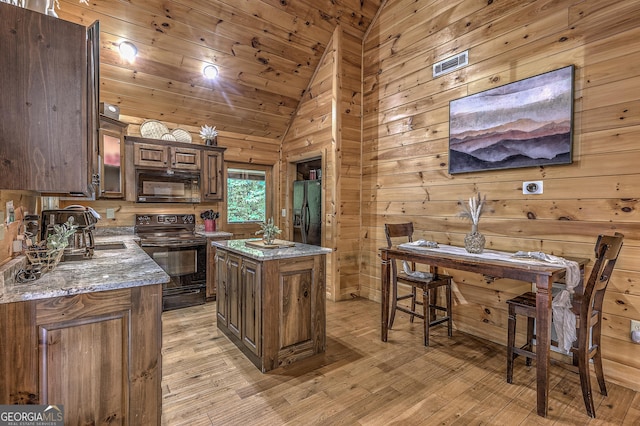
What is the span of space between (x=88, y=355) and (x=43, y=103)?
1.13m

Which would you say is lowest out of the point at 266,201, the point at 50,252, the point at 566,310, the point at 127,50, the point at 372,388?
the point at 372,388

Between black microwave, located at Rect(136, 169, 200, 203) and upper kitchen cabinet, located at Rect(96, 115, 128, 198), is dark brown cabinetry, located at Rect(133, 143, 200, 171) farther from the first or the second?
upper kitchen cabinet, located at Rect(96, 115, 128, 198)

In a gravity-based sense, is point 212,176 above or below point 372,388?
above

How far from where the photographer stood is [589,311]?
191cm

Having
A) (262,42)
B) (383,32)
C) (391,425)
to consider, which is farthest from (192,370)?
(383,32)

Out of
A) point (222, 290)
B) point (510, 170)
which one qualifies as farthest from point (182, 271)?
point (510, 170)

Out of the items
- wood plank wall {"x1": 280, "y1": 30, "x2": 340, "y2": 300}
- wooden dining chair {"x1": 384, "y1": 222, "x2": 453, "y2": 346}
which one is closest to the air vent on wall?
wood plank wall {"x1": 280, "y1": 30, "x2": 340, "y2": 300}

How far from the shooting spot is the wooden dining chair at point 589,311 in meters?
1.86

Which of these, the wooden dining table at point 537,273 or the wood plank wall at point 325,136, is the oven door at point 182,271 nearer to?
the wood plank wall at point 325,136

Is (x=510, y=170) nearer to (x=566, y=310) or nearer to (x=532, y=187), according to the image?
(x=532, y=187)

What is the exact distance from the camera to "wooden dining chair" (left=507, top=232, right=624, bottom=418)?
6.10ft

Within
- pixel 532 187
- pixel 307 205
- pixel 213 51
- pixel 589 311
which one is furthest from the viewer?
pixel 307 205

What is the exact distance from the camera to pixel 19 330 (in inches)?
49.6

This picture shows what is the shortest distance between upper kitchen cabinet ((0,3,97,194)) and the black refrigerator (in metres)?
3.31
